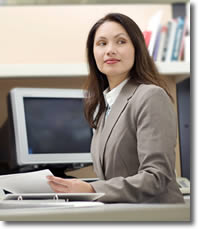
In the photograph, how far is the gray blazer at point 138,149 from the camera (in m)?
0.67

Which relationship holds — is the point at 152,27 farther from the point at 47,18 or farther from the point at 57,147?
the point at 57,147

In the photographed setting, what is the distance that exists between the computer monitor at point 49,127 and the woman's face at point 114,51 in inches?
6.2

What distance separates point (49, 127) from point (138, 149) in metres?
0.34

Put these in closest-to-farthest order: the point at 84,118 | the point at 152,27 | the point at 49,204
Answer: the point at 49,204 → the point at 84,118 → the point at 152,27

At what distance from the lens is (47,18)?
1.10 meters

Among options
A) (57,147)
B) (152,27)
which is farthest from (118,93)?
(152,27)

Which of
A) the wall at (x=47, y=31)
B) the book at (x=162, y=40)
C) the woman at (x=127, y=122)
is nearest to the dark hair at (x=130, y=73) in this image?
the woman at (x=127, y=122)

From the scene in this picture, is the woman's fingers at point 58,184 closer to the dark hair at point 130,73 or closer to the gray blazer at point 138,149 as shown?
the gray blazer at point 138,149

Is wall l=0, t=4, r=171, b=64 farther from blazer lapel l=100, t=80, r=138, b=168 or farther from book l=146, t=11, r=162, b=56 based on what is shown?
blazer lapel l=100, t=80, r=138, b=168

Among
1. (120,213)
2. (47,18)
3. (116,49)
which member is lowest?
(120,213)

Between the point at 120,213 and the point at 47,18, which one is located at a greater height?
the point at 47,18

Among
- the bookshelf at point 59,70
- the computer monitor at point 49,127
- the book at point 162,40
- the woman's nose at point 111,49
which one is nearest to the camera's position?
the woman's nose at point 111,49

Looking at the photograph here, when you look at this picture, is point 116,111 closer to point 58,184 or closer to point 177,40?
point 58,184

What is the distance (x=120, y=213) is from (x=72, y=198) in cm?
9
